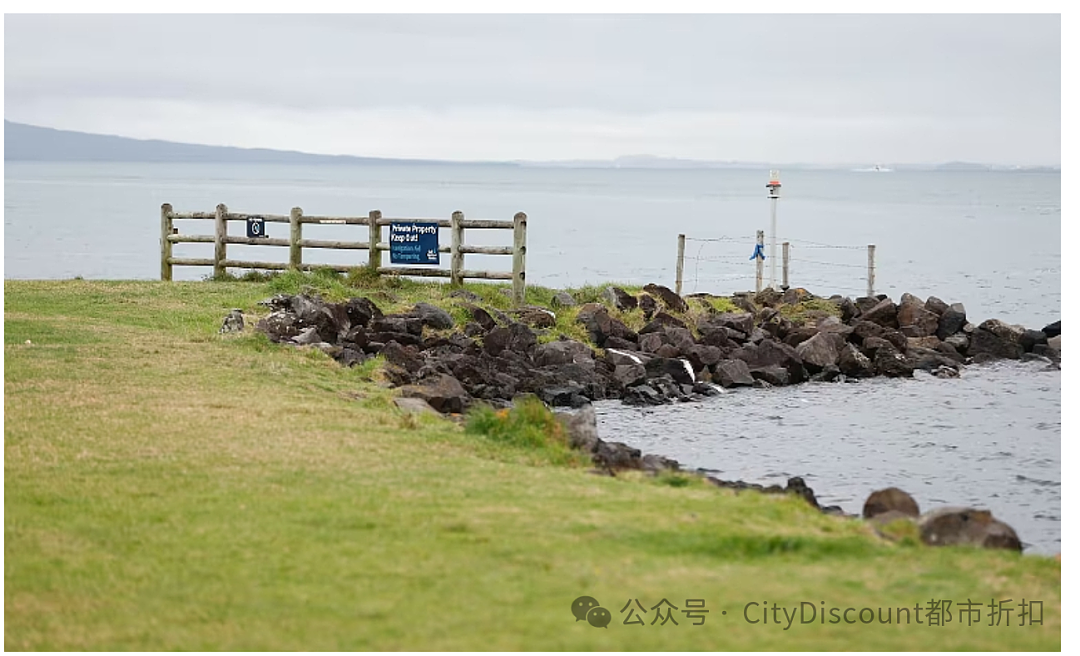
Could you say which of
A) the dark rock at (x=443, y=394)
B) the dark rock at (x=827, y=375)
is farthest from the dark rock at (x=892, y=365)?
the dark rock at (x=443, y=394)

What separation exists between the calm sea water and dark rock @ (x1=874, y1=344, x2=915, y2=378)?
0.45m

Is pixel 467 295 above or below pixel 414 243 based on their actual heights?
below

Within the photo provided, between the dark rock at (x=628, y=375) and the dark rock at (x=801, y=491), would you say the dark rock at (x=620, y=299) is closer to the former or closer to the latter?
the dark rock at (x=628, y=375)

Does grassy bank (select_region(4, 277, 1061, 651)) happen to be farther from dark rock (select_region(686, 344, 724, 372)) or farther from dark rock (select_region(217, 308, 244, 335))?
dark rock (select_region(686, 344, 724, 372))

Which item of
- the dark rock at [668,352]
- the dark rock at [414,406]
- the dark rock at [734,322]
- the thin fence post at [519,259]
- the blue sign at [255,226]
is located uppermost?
the blue sign at [255,226]

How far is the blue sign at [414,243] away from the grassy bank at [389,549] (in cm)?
1201

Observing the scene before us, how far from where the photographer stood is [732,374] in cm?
2269

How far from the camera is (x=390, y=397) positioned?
620 inches

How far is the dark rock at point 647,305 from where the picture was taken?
85.7 ft

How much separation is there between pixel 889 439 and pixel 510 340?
21.4 ft

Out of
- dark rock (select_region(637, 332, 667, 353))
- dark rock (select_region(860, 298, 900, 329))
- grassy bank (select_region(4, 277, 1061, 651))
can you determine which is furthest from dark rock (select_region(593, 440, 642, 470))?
dark rock (select_region(860, 298, 900, 329))

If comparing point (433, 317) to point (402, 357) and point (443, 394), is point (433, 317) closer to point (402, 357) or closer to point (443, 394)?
point (402, 357)

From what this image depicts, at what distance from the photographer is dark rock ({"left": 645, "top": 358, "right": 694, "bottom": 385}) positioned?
72.1 ft

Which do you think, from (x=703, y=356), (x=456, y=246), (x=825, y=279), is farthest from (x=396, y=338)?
(x=825, y=279)
